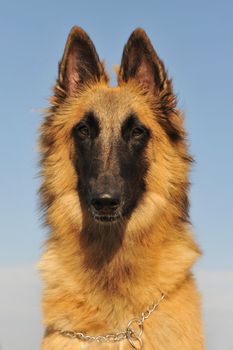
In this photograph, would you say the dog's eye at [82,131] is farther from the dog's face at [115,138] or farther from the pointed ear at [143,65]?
the pointed ear at [143,65]

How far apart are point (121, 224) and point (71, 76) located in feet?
8.30

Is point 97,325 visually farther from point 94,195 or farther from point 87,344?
point 94,195

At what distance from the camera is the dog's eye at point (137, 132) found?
8202mm

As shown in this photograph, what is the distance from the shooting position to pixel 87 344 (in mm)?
7027

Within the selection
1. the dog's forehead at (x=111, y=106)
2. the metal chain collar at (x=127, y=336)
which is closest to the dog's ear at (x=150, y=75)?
the dog's forehead at (x=111, y=106)

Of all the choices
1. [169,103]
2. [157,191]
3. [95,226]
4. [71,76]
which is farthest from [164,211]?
[71,76]

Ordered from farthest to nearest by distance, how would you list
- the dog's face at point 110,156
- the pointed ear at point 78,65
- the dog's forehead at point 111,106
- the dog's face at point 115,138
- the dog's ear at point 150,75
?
the pointed ear at point 78,65 → the dog's ear at point 150,75 → the dog's forehead at point 111,106 → the dog's face at point 115,138 → the dog's face at point 110,156

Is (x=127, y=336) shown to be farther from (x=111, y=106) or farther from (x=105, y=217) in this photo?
(x=111, y=106)

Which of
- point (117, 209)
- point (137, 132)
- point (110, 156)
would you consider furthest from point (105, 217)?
point (137, 132)

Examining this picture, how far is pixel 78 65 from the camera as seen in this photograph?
8992 mm

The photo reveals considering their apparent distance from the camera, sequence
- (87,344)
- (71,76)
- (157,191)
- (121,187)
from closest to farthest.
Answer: (87,344) < (121,187) < (157,191) < (71,76)

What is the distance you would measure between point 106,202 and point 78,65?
2.64 meters

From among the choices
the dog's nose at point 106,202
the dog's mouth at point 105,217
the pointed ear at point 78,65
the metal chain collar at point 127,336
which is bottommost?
the metal chain collar at point 127,336

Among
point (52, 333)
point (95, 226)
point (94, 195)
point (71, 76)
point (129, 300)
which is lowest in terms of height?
point (52, 333)
